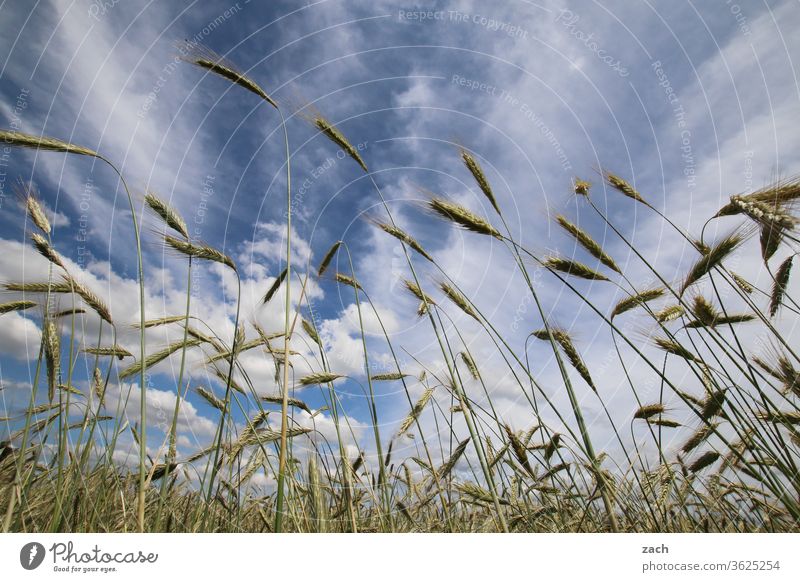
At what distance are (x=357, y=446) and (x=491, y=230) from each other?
6.45ft

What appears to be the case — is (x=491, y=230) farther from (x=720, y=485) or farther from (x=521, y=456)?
(x=720, y=485)

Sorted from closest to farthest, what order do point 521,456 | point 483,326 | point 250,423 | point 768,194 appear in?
1. point 768,194
2. point 250,423
3. point 483,326
4. point 521,456

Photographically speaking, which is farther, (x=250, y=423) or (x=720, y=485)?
(x=720, y=485)

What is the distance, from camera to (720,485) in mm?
3156
